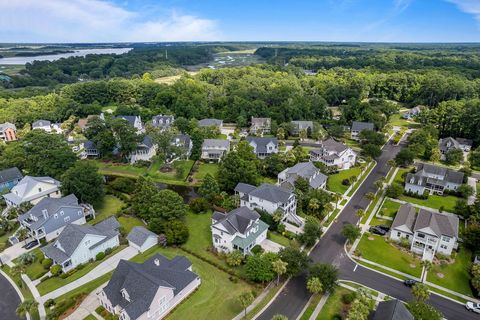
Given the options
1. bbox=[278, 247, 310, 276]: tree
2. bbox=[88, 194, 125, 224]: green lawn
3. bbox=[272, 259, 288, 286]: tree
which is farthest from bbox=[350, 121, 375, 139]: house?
bbox=[88, 194, 125, 224]: green lawn

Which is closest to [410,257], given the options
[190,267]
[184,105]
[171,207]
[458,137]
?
[190,267]

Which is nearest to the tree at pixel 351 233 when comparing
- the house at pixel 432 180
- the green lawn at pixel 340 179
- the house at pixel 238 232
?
the house at pixel 238 232

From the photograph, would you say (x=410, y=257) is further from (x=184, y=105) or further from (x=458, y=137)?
Answer: (x=184, y=105)

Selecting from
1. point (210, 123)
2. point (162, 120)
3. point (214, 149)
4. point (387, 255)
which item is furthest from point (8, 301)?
point (210, 123)

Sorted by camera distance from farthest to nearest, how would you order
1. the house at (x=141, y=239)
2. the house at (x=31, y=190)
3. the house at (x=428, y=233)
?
the house at (x=31, y=190) < the house at (x=141, y=239) < the house at (x=428, y=233)

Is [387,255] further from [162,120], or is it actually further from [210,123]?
[162,120]

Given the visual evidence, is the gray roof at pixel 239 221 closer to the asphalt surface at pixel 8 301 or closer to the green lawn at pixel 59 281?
the green lawn at pixel 59 281
